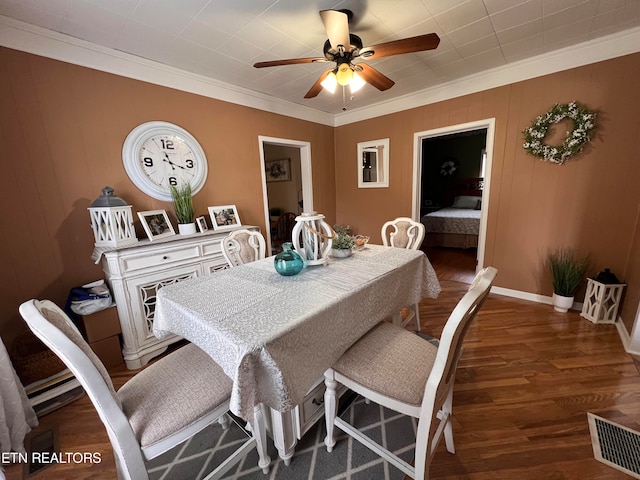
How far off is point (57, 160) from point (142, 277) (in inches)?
42.0

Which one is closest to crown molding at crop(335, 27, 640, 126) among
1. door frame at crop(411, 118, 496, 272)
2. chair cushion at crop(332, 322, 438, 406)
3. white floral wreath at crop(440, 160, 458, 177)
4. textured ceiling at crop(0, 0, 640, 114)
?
textured ceiling at crop(0, 0, 640, 114)

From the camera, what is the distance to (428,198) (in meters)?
6.27

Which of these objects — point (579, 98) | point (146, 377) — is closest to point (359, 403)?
point (146, 377)

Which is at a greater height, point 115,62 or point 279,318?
point 115,62

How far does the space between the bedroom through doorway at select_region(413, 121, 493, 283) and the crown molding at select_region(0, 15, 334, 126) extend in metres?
2.30

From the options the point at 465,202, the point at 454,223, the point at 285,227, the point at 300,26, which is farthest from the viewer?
the point at 465,202

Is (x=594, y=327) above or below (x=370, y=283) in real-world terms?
below

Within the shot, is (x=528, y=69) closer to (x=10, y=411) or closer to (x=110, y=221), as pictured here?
(x=110, y=221)

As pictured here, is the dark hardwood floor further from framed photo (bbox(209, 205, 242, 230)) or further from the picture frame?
framed photo (bbox(209, 205, 242, 230))

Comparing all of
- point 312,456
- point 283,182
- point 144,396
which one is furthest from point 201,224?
point 283,182

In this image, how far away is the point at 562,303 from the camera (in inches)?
96.6

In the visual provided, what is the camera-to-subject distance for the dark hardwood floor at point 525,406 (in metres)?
1.19

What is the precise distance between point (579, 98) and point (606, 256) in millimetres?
1493

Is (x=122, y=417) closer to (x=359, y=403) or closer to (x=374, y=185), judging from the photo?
(x=359, y=403)
